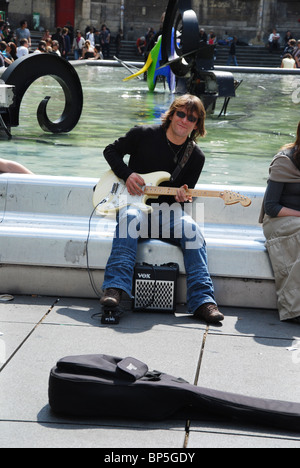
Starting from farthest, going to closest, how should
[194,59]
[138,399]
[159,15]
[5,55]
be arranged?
[159,15], [5,55], [194,59], [138,399]

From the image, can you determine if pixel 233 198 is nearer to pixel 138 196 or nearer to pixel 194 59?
pixel 138 196

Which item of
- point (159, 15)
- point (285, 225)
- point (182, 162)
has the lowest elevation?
point (285, 225)

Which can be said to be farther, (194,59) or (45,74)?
(194,59)

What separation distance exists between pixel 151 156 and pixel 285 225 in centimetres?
97

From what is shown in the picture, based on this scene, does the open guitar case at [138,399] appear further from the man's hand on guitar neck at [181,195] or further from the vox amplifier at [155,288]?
the man's hand on guitar neck at [181,195]

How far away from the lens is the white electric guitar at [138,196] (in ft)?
15.7

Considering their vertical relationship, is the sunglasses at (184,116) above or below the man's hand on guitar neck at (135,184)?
above

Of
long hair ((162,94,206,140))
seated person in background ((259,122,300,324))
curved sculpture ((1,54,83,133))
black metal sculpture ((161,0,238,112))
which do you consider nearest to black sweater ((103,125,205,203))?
long hair ((162,94,206,140))

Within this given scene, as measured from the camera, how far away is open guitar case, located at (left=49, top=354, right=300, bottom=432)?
10.3 ft

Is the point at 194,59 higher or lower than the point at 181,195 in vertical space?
higher

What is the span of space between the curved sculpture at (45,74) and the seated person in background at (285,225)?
15.7 feet

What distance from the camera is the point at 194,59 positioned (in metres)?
12.4

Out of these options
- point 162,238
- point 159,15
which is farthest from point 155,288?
point 159,15

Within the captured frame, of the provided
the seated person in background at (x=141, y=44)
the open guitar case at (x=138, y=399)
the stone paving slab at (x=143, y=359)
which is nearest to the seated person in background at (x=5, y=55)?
the stone paving slab at (x=143, y=359)
